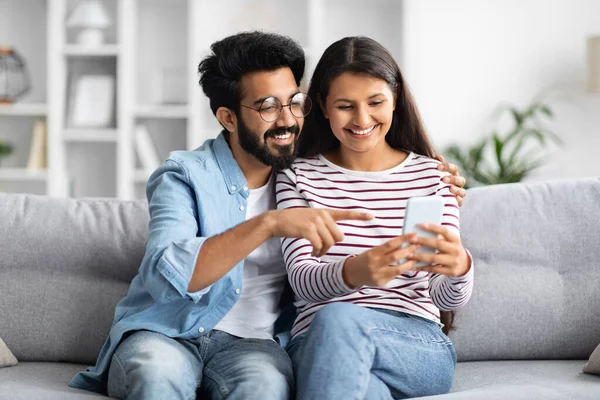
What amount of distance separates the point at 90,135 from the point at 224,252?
3.13 m

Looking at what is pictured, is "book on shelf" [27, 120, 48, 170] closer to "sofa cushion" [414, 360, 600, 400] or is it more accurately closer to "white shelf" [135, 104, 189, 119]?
"white shelf" [135, 104, 189, 119]

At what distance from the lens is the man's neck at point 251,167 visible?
1996mm

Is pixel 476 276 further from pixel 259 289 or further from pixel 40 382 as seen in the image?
pixel 40 382

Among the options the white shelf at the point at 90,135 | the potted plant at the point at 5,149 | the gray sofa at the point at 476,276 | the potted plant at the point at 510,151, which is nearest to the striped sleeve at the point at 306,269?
the gray sofa at the point at 476,276

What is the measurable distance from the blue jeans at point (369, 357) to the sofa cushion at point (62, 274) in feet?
1.95

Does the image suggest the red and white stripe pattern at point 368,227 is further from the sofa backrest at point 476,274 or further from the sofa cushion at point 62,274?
the sofa cushion at point 62,274

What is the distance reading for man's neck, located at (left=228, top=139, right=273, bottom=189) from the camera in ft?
6.55

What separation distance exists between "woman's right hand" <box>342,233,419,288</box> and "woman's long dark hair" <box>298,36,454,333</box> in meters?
0.47

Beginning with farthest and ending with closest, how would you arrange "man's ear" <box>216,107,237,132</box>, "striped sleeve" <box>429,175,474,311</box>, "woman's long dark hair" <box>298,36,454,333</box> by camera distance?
"man's ear" <box>216,107,237,132</box>
"woman's long dark hair" <box>298,36,454,333</box>
"striped sleeve" <box>429,175,474,311</box>

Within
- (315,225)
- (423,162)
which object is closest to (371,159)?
(423,162)

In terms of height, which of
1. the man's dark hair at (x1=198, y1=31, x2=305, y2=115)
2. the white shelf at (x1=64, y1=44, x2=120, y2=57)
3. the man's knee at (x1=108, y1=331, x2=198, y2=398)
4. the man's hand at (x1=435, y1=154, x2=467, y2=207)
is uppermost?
the white shelf at (x1=64, y1=44, x2=120, y2=57)

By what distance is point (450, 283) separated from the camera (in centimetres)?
180

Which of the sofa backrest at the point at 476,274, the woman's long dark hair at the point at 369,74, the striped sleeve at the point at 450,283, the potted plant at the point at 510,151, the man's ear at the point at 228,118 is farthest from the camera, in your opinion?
the potted plant at the point at 510,151

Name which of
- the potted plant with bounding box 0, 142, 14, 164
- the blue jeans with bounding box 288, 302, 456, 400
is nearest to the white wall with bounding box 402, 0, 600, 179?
the potted plant with bounding box 0, 142, 14, 164
